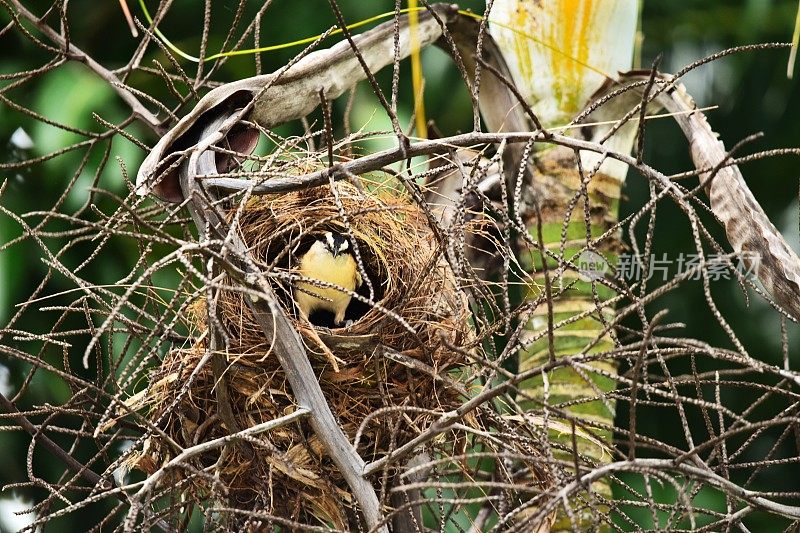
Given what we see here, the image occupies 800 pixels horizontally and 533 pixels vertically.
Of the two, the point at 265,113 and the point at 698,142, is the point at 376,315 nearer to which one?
the point at 265,113

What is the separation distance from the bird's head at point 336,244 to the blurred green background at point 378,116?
138 cm

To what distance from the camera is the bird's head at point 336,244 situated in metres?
3.04

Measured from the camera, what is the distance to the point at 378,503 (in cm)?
223

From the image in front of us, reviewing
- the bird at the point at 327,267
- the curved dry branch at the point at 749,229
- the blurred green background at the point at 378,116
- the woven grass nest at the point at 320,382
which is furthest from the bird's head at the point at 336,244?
the blurred green background at the point at 378,116

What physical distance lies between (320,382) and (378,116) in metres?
2.11

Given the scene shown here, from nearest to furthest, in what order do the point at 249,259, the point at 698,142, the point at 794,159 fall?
the point at 249,259, the point at 698,142, the point at 794,159

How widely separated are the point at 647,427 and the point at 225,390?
5.03m

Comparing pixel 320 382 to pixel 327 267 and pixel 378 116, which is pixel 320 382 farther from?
pixel 378 116

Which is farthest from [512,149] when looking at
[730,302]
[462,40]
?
[730,302]

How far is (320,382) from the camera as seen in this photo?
107 inches

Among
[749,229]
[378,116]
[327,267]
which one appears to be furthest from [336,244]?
[378,116]

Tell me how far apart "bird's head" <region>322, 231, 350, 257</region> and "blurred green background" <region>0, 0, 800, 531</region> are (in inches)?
54.2

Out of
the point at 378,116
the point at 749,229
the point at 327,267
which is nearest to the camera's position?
the point at 749,229

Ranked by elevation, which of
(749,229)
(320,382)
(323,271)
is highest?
(749,229)
